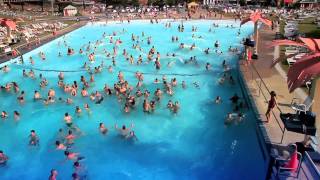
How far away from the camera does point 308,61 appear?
7.97 meters

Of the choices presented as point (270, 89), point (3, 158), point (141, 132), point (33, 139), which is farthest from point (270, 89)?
point (3, 158)

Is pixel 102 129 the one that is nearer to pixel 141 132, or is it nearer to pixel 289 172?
pixel 141 132

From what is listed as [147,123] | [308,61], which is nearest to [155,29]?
[147,123]

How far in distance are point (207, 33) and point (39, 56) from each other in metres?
17.4

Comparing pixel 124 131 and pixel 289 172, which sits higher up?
pixel 289 172

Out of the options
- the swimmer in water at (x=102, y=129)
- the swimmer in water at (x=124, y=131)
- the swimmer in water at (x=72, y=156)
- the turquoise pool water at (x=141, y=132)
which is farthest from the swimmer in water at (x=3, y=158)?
the swimmer in water at (x=124, y=131)

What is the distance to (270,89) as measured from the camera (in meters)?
15.0

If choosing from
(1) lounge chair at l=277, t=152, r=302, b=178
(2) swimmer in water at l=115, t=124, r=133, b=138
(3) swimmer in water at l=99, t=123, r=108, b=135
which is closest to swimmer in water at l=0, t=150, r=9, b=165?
(3) swimmer in water at l=99, t=123, r=108, b=135

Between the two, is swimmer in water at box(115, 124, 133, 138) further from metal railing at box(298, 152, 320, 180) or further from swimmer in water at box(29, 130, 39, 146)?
metal railing at box(298, 152, 320, 180)

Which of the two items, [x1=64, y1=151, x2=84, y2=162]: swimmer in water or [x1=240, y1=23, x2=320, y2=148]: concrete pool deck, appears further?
[x1=64, y1=151, x2=84, y2=162]: swimmer in water

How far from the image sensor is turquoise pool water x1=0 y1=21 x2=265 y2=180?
12172 mm

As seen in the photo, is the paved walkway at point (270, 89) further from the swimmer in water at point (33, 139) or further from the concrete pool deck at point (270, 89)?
the swimmer in water at point (33, 139)

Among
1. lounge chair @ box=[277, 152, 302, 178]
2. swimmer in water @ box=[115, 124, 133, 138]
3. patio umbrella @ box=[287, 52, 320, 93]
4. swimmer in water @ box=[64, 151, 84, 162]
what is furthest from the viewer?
swimmer in water @ box=[115, 124, 133, 138]

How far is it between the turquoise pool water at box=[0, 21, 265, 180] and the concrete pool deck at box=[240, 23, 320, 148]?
0.73 metres
